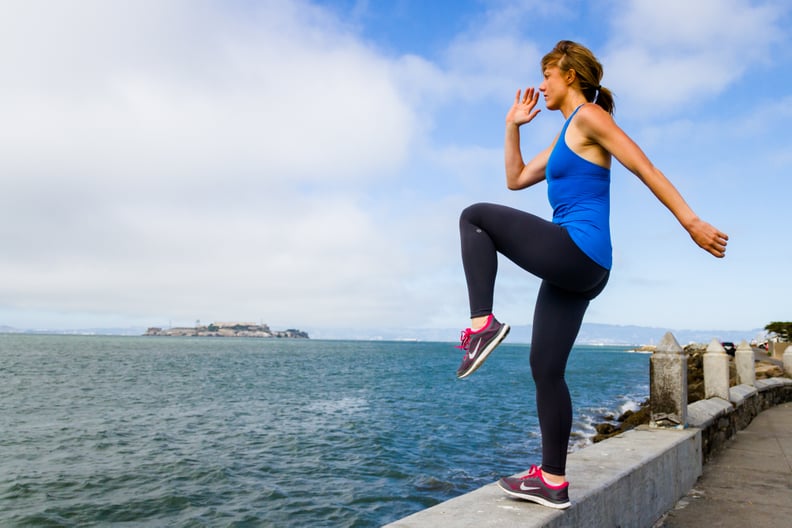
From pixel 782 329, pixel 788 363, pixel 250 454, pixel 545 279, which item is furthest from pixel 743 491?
pixel 782 329

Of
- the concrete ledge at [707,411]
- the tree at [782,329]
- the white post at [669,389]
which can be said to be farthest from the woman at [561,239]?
the tree at [782,329]

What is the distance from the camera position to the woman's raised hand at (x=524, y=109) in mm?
3131

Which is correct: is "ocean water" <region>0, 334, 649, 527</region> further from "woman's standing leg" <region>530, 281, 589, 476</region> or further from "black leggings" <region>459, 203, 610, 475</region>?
"black leggings" <region>459, 203, 610, 475</region>

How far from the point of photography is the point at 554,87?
285 cm

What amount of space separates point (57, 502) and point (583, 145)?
12.0 m

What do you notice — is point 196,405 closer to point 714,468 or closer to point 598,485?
point 714,468

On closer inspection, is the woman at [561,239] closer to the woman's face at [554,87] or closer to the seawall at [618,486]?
the woman's face at [554,87]

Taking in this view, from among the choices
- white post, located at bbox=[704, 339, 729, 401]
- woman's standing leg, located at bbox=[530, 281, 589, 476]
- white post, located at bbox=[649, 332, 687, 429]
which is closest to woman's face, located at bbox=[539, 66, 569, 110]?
woman's standing leg, located at bbox=[530, 281, 589, 476]

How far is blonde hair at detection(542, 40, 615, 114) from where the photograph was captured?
2.79 metres

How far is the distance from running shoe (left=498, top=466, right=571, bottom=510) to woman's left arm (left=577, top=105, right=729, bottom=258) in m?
1.38

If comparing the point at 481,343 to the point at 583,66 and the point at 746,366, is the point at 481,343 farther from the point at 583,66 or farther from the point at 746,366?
the point at 746,366

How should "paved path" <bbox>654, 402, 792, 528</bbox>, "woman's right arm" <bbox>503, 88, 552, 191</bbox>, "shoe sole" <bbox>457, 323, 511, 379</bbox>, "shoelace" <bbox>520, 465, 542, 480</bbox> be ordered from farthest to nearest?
"paved path" <bbox>654, 402, 792, 528</bbox>
"woman's right arm" <bbox>503, 88, 552, 191</bbox>
"shoelace" <bbox>520, 465, 542, 480</bbox>
"shoe sole" <bbox>457, 323, 511, 379</bbox>

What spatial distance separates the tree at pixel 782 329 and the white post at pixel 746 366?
47.9 meters

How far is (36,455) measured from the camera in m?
15.2
